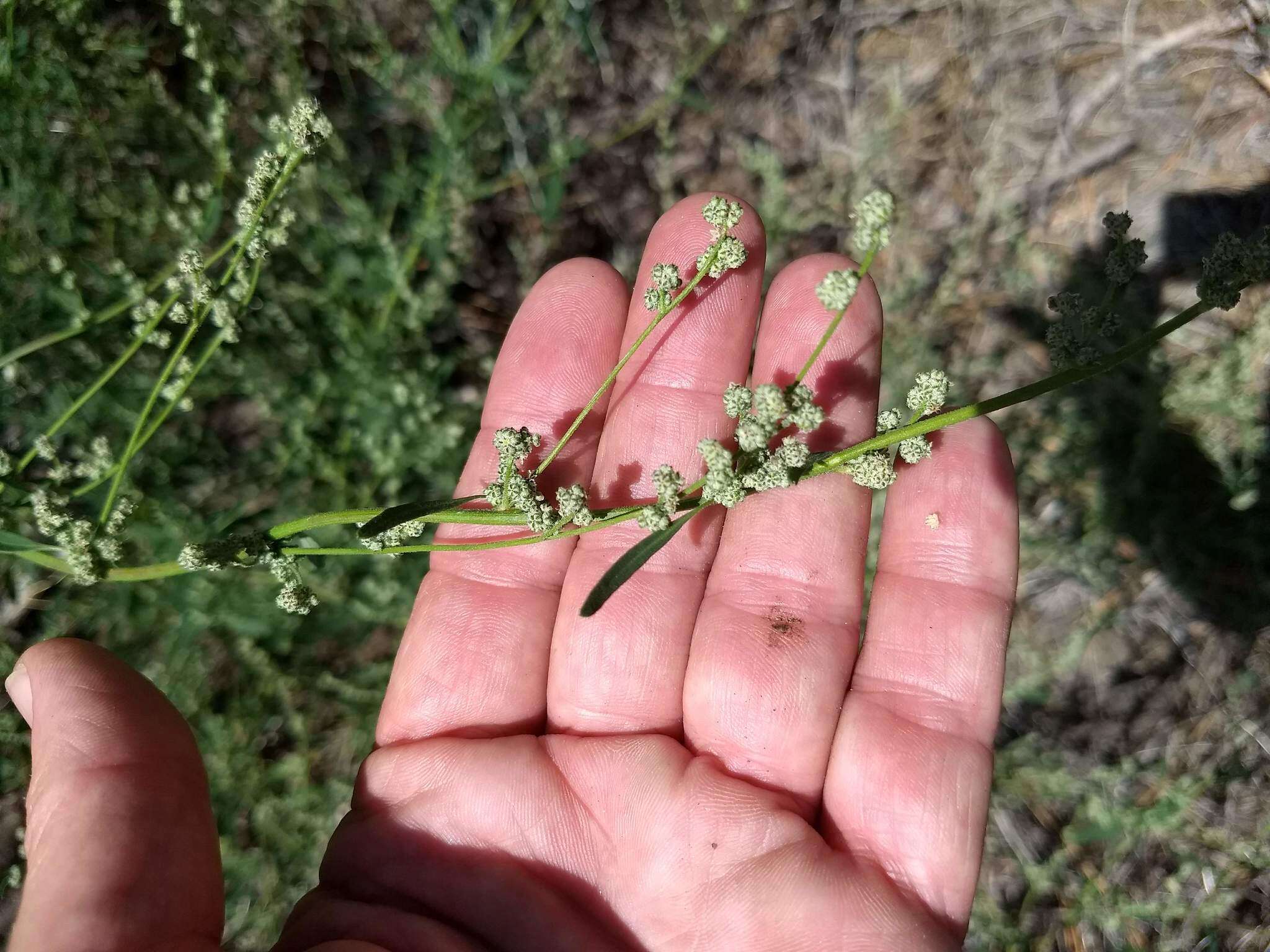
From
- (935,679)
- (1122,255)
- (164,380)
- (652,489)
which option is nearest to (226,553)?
(164,380)

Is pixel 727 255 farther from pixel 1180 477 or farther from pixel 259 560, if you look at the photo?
pixel 1180 477

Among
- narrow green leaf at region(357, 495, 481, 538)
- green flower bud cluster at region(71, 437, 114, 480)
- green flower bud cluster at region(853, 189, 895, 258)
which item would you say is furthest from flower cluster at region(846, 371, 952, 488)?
green flower bud cluster at region(71, 437, 114, 480)

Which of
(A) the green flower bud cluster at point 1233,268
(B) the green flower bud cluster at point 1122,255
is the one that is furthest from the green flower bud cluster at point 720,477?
(A) the green flower bud cluster at point 1233,268

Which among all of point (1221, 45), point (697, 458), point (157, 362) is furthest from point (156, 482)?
point (1221, 45)

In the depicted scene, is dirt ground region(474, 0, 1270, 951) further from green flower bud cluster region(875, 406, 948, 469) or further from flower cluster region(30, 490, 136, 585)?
flower cluster region(30, 490, 136, 585)

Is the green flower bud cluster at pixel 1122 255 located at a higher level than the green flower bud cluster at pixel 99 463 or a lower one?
higher

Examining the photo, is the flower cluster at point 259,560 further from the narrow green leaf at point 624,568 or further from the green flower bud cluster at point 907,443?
the green flower bud cluster at point 907,443
